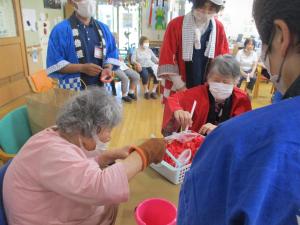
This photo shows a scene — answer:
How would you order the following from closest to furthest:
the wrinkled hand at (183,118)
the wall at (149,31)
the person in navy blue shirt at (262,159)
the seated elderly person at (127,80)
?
1. the person in navy blue shirt at (262,159)
2. the wrinkled hand at (183,118)
3. the seated elderly person at (127,80)
4. the wall at (149,31)

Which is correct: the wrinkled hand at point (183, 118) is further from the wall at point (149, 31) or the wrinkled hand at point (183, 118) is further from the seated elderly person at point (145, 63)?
the wall at point (149, 31)

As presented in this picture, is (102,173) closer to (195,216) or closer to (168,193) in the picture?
(168,193)

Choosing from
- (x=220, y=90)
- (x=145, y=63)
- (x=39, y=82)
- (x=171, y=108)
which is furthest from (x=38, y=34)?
(x=220, y=90)

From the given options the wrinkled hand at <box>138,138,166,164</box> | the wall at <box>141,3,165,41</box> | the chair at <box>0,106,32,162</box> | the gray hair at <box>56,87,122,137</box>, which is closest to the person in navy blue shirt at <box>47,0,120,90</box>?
the chair at <box>0,106,32,162</box>

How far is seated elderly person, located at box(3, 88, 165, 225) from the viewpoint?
2.59 ft

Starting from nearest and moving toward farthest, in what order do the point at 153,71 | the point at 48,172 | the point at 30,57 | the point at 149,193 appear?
1. the point at 48,172
2. the point at 149,193
3. the point at 30,57
4. the point at 153,71

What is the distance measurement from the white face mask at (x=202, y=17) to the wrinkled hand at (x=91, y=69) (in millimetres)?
728

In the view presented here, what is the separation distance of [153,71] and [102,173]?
434 centimetres

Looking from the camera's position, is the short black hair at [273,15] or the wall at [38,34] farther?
the wall at [38,34]

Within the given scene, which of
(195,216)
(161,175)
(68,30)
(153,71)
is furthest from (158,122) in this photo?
(195,216)

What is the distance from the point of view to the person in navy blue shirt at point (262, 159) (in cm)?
33

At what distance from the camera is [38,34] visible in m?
3.64

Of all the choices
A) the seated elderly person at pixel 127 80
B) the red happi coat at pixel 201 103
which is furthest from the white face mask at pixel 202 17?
the seated elderly person at pixel 127 80

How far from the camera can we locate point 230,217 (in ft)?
1.17
